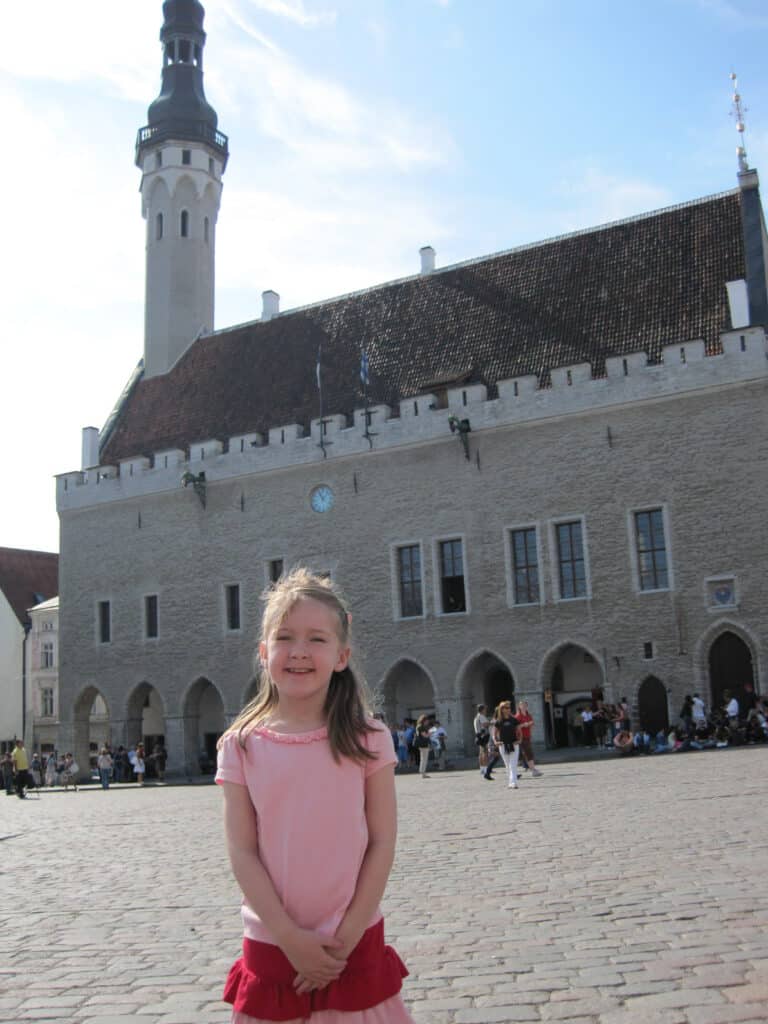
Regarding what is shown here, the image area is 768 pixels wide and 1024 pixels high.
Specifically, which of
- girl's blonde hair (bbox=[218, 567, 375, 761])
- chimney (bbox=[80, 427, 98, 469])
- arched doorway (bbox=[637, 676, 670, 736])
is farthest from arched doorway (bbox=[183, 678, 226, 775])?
girl's blonde hair (bbox=[218, 567, 375, 761])

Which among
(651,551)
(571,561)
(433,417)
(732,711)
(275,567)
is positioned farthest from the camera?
(275,567)

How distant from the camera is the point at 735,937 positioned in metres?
4.91

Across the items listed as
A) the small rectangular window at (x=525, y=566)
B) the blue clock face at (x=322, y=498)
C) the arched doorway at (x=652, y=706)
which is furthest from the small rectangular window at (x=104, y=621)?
the arched doorway at (x=652, y=706)

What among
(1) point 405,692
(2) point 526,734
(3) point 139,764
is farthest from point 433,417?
(2) point 526,734

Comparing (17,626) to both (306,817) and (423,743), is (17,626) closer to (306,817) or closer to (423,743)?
(423,743)

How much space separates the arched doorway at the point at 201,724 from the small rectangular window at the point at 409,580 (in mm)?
6790

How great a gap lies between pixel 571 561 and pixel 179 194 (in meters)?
20.6

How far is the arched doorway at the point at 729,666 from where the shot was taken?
78.5 feet

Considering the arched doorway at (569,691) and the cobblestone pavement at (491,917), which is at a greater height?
the arched doorway at (569,691)

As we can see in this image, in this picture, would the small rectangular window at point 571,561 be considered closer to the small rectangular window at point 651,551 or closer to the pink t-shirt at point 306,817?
the small rectangular window at point 651,551

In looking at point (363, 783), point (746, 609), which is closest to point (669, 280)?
point (746, 609)

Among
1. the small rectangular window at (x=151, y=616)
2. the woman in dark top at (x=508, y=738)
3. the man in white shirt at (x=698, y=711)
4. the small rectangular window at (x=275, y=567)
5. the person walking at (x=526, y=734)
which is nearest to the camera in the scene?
the woman in dark top at (x=508, y=738)

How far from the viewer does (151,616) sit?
32.9m

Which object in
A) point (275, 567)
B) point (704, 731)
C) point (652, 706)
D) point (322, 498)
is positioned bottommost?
point (704, 731)
